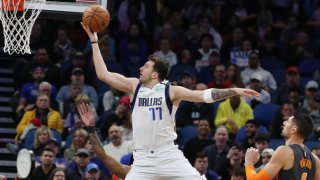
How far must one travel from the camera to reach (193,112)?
56.2 feet

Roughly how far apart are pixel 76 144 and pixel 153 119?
5.40 metres

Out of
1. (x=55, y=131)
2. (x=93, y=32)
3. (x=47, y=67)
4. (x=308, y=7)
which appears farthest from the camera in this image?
(x=308, y=7)

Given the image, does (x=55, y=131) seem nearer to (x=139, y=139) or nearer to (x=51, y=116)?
(x=51, y=116)

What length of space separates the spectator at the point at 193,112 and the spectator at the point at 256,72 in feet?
5.05

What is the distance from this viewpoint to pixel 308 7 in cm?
2242

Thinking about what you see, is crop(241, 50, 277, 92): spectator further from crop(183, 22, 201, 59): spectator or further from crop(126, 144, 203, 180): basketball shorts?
crop(126, 144, 203, 180): basketball shorts

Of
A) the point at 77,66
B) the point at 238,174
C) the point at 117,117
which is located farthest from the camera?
the point at 77,66

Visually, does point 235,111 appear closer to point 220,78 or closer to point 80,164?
point 220,78

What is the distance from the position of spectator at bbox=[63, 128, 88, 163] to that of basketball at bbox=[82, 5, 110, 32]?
4663 millimetres

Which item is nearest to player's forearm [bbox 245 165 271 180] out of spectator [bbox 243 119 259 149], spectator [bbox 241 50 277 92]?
spectator [bbox 243 119 259 149]

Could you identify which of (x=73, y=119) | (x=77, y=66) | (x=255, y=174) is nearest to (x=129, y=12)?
(x=77, y=66)

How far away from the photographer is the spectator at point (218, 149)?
15.6 meters

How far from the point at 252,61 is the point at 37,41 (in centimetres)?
432

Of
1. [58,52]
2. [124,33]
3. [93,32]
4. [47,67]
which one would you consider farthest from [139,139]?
[124,33]
